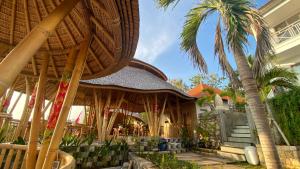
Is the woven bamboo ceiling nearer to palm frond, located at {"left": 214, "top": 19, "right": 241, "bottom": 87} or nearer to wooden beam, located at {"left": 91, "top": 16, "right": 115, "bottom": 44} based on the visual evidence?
wooden beam, located at {"left": 91, "top": 16, "right": 115, "bottom": 44}

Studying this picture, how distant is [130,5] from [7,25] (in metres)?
2.65

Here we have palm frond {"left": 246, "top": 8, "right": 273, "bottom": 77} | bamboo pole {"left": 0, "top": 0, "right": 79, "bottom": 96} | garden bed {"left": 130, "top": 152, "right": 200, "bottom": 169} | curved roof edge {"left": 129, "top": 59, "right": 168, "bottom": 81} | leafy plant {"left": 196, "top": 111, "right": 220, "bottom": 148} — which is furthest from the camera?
curved roof edge {"left": 129, "top": 59, "right": 168, "bottom": 81}

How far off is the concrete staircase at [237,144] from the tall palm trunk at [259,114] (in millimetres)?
2734

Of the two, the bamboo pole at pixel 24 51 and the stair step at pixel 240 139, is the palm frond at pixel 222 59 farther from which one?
the bamboo pole at pixel 24 51

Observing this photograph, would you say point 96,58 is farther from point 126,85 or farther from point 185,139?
point 185,139

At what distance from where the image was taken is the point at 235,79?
485 cm

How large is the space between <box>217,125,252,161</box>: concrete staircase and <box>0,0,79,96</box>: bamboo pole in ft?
22.3

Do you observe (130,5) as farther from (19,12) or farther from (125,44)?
(19,12)

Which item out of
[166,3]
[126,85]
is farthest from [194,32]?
[126,85]

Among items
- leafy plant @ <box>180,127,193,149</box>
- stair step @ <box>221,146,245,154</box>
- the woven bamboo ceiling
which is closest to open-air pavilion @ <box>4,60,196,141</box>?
leafy plant @ <box>180,127,193,149</box>

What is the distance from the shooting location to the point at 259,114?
3918 millimetres

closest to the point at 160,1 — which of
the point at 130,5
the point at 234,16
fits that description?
the point at 234,16

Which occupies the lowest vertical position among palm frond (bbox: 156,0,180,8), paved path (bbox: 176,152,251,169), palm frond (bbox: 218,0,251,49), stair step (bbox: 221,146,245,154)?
paved path (bbox: 176,152,251,169)

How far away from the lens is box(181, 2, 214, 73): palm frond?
16.8 ft
